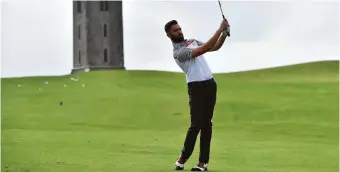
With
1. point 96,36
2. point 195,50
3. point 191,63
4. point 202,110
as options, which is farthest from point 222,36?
point 96,36

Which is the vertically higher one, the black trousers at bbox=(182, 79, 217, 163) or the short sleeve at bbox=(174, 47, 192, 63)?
the short sleeve at bbox=(174, 47, 192, 63)

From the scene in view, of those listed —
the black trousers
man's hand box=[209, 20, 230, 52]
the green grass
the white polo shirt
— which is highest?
man's hand box=[209, 20, 230, 52]

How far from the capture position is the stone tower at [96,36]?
7806cm

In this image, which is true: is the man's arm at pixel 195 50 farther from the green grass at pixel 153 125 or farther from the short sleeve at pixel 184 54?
the green grass at pixel 153 125

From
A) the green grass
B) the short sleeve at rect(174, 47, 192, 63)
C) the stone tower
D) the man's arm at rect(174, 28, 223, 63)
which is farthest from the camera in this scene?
the stone tower

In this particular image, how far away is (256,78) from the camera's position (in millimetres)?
67250

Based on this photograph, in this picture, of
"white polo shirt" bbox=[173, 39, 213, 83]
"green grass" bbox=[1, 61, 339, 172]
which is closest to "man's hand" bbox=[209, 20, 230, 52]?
"white polo shirt" bbox=[173, 39, 213, 83]

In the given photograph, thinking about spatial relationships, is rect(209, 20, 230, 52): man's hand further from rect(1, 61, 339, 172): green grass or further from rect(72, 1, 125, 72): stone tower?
rect(72, 1, 125, 72): stone tower

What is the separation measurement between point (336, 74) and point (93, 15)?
25.6 m

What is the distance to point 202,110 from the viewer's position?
9562 millimetres

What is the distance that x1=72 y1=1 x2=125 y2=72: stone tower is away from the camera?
256 feet

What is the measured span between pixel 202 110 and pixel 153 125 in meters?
18.5

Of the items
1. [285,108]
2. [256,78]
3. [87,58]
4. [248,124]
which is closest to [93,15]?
[87,58]

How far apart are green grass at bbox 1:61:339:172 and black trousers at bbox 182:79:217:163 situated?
529 mm
